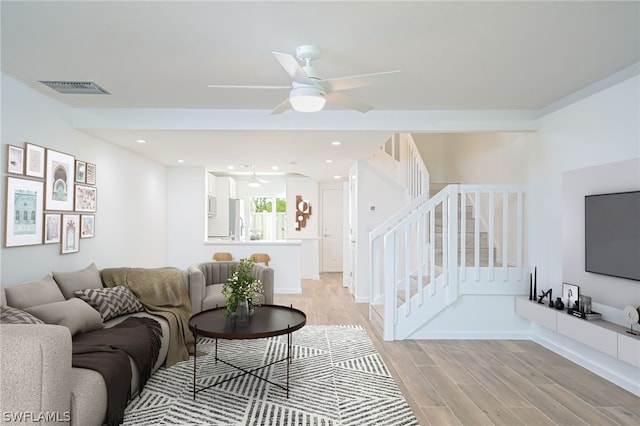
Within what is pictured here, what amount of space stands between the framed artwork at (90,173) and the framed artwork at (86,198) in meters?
0.07

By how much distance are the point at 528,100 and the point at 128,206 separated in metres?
5.23

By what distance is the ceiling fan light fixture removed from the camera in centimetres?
258

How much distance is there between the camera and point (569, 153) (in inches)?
159

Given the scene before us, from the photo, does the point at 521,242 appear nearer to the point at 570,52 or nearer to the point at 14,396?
the point at 570,52

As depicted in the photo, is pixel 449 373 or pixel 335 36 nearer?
pixel 335 36

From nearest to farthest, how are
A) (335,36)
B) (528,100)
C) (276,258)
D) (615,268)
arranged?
(335,36), (615,268), (528,100), (276,258)

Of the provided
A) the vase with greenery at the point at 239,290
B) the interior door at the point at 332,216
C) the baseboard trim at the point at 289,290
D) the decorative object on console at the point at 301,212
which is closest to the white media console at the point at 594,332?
the vase with greenery at the point at 239,290

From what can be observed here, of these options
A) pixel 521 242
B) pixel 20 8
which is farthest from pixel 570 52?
pixel 20 8

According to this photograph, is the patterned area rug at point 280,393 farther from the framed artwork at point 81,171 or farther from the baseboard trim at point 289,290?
the baseboard trim at point 289,290

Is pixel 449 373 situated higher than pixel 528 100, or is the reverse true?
pixel 528 100

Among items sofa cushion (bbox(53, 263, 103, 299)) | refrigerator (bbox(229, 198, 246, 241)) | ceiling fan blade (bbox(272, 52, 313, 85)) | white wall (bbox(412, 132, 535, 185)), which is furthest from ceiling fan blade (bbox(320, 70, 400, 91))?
refrigerator (bbox(229, 198, 246, 241))

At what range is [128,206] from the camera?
5.80 meters

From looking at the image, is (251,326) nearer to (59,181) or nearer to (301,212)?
(59,181)

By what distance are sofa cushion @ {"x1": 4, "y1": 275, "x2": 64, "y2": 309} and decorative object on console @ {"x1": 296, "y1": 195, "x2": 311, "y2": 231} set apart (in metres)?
6.07
